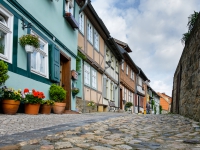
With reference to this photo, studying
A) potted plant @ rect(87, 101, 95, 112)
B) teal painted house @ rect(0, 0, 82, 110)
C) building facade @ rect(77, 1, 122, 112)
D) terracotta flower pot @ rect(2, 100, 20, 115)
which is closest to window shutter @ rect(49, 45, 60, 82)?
teal painted house @ rect(0, 0, 82, 110)

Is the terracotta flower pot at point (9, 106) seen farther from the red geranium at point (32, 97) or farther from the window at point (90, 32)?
the window at point (90, 32)

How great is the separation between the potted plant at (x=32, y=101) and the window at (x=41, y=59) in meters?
0.92

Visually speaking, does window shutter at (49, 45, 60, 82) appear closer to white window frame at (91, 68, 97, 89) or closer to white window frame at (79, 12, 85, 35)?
white window frame at (79, 12, 85, 35)

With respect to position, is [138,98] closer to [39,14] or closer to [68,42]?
[68,42]

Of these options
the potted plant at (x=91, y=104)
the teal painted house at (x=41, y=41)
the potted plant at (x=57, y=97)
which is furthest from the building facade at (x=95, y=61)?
the potted plant at (x=57, y=97)

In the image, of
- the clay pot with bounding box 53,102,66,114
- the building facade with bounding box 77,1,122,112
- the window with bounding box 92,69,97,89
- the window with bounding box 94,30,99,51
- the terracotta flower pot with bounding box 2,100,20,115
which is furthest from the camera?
the window with bounding box 94,30,99,51

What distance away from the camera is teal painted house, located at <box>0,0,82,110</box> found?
6817mm

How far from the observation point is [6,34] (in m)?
6.79

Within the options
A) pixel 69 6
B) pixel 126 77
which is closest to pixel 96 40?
pixel 69 6

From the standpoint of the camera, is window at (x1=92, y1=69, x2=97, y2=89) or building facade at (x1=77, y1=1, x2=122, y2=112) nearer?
building facade at (x1=77, y1=1, x2=122, y2=112)

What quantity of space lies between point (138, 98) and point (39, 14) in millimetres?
25829

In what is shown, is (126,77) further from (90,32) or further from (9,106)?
(9,106)

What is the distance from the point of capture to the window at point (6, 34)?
6.56 meters

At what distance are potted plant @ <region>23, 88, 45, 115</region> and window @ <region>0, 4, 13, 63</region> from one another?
39.2 inches
